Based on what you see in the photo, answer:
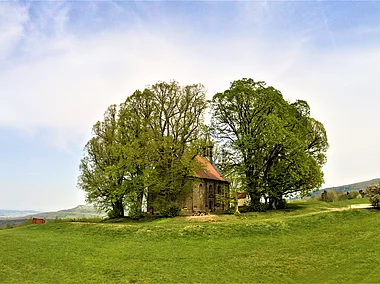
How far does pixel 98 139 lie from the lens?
4844cm

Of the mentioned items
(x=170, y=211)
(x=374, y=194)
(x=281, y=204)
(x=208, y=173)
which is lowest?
(x=170, y=211)

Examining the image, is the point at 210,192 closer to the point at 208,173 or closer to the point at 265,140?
the point at 208,173

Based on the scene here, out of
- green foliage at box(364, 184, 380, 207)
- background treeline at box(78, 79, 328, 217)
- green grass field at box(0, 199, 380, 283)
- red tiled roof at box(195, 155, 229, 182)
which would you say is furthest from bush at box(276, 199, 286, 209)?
green grass field at box(0, 199, 380, 283)

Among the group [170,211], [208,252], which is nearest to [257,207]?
[170,211]

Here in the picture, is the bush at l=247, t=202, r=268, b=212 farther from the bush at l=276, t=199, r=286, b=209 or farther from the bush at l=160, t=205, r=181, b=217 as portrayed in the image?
the bush at l=160, t=205, r=181, b=217

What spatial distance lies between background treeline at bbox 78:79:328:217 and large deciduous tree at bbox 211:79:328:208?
118mm

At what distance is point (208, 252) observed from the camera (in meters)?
22.7

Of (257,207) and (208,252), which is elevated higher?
(257,207)

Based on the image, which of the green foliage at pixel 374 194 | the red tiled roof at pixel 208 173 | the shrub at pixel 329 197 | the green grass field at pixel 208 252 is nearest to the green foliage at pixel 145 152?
the red tiled roof at pixel 208 173

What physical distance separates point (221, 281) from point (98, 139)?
34.7 metres

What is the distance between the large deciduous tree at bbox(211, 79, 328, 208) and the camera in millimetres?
43406

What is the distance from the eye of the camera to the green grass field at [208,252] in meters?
18.2

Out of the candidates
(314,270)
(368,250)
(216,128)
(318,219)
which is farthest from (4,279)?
(216,128)

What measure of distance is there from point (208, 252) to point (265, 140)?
2328cm
